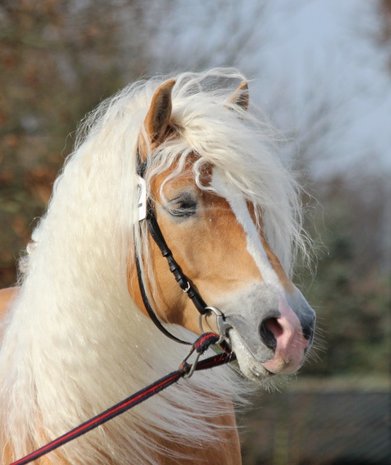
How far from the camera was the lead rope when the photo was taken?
2.59 metres

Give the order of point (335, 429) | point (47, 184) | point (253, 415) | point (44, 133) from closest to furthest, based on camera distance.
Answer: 1. point (47, 184)
2. point (44, 133)
3. point (253, 415)
4. point (335, 429)

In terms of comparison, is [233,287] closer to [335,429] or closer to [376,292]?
[335,429]

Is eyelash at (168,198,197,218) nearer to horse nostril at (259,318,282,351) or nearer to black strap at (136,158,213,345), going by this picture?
black strap at (136,158,213,345)

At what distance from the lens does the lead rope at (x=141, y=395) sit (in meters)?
2.59

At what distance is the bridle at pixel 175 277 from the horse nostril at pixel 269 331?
0.43ft

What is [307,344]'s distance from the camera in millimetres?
2424

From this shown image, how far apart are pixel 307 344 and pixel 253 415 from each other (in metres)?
6.75

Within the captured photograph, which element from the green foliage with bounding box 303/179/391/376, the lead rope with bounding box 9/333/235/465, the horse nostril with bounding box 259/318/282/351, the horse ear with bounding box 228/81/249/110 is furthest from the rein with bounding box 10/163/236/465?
the green foliage with bounding box 303/179/391/376

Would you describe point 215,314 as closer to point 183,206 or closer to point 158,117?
point 183,206

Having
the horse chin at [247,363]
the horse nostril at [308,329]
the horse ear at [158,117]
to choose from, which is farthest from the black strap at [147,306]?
the horse nostril at [308,329]

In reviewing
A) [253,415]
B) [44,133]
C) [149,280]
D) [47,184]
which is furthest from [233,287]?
[253,415]

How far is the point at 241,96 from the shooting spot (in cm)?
290

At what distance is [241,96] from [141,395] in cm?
98

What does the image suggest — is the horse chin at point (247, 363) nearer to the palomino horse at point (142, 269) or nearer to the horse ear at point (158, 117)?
the palomino horse at point (142, 269)
